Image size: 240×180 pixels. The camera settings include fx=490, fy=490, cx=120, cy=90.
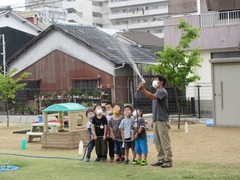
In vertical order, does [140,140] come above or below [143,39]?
below

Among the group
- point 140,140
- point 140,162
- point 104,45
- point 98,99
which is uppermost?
point 104,45

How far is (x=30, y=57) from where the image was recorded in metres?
33.7

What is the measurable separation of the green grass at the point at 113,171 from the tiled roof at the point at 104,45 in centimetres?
1762

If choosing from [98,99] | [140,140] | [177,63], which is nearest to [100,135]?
[140,140]

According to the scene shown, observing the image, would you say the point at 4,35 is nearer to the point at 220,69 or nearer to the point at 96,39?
the point at 96,39

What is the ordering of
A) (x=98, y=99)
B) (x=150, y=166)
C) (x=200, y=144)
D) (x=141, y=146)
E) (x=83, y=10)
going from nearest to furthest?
(x=150, y=166) → (x=141, y=146) → (x=200, y=144) → (x=98, y=99) → (x=83, y=10)

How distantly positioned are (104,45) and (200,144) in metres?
17.7

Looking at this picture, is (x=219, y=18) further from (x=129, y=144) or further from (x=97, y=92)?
(x=129, y=144)

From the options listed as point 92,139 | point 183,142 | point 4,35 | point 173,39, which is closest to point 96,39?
point 173,39

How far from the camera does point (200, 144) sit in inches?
603

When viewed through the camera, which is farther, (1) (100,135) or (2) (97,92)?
(2) (97,92)

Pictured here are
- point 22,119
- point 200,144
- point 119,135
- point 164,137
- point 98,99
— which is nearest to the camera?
point 164,137

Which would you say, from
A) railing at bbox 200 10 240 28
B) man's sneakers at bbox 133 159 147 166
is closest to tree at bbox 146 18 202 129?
railing at bbox 200 10 240 28

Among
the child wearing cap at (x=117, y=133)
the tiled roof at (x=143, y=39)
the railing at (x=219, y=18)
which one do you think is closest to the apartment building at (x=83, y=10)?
the tiled roof at (x=143, y=39)
